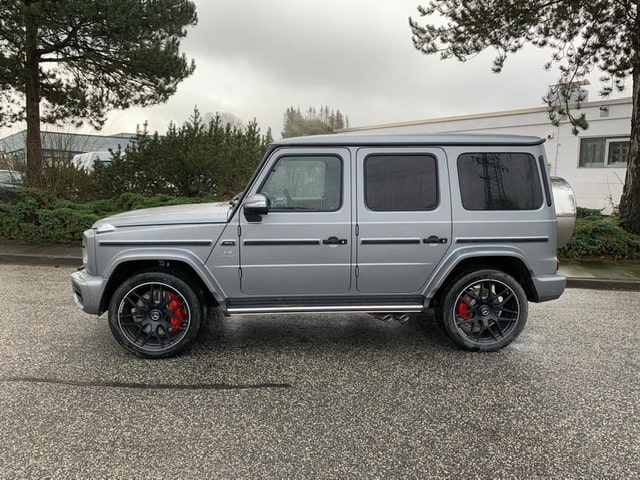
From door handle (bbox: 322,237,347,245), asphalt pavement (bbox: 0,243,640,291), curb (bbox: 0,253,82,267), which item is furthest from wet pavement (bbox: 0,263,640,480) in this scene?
curb (bbox: 0,253,82,267)

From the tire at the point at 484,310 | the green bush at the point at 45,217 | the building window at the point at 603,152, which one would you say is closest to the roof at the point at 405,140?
the tire at the point at 484,310

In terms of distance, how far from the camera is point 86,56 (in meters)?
11.1

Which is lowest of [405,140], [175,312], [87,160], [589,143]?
[175,312]

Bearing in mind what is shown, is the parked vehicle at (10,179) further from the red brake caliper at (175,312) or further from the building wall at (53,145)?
the red brake caliper at (175,312)

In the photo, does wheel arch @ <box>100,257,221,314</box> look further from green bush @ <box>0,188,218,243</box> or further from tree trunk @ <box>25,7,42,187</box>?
tree trunk @ <box>25,7,42,187</box>

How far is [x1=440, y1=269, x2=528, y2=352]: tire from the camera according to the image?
4.30 metres

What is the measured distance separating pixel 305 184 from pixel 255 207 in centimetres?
53

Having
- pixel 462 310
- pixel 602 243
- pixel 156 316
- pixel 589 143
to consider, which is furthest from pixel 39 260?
pixel 589 143

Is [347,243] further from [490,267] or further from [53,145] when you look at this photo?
[53,145]

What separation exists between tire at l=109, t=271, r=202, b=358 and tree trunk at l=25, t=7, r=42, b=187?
30.9 ft

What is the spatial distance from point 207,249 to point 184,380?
1.11 meters

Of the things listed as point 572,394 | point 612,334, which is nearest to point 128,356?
point 572,394

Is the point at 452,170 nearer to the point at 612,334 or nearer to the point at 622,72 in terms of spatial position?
the point at 612,334

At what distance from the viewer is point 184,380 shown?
3689mm
